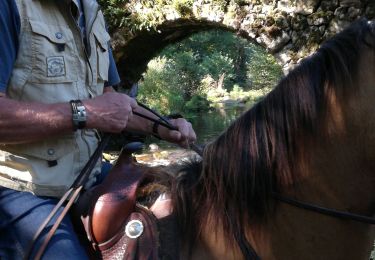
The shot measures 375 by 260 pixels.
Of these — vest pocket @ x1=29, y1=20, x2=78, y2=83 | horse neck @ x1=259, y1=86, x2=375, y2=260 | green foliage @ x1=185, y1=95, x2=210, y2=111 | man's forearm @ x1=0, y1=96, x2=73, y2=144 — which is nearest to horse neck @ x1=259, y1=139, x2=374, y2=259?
horse neck @ x1=259, y1=86, x2=375, y2=260

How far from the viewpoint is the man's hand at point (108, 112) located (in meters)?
1.62

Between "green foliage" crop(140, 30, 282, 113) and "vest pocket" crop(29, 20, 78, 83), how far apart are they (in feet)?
46.3

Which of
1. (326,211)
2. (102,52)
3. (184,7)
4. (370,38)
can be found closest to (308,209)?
(326,211)

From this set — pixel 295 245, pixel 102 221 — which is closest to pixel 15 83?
pixel 102 221

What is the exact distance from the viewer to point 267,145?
1.50 meters

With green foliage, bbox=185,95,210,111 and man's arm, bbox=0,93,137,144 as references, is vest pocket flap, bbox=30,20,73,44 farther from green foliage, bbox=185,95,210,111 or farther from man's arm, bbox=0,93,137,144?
green foliage, bbox=185,95,210,111

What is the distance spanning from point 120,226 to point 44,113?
0.48m

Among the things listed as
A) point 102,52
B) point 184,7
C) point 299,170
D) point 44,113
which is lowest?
point 299,170

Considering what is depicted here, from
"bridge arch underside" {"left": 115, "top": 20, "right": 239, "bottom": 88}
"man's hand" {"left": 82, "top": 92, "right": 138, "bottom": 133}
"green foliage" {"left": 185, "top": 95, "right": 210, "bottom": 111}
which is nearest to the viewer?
"man's hand" {"left": 82, "top": 92, "right": 138, "bottom": 133}

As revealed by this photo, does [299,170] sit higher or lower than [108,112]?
lower

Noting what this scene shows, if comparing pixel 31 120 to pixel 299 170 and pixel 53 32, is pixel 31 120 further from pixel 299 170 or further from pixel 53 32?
pixel 299 170

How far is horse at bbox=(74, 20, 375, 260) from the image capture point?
1410mm

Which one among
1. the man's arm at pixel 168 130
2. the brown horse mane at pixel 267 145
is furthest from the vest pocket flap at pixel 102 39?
the brown horse mane at pixel 267 145

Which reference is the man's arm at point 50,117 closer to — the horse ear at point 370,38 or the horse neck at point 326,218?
the horse neck at point 326,218
